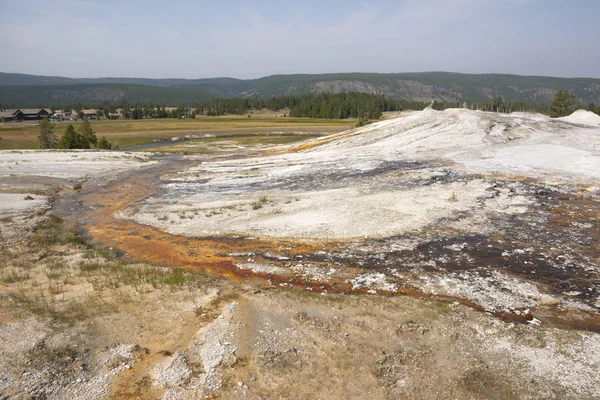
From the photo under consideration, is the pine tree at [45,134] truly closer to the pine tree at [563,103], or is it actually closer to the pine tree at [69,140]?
the pine tree at [69,140]

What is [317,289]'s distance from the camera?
12305 mm

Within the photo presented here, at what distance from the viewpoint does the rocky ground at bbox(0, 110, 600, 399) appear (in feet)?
26.4

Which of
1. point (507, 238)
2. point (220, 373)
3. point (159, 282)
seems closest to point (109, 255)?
point (159, 282)

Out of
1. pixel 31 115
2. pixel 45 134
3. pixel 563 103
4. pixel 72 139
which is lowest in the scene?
pixel 72 139

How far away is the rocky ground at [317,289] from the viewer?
8039mm

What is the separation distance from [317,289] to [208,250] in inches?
256

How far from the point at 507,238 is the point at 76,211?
88.0 ft

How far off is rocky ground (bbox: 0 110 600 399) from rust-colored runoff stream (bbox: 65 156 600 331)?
0.10 m

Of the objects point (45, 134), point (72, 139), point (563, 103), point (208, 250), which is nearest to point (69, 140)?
point (72, 139)

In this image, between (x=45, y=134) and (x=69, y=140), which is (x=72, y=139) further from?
(x=45, y=134)

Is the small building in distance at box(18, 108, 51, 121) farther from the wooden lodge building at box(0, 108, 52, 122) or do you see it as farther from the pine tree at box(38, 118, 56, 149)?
the pine tree at box(38, 118, 56, 149)

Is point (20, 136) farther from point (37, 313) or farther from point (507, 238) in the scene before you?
point (507, 238)

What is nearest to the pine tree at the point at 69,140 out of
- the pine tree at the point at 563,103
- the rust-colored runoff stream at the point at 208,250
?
the rust-colored runoff stream at the point at 208,250

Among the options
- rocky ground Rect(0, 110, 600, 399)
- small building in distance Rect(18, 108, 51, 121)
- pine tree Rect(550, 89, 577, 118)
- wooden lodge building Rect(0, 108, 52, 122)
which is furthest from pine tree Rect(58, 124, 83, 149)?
pine tree Rect(550, 89, 577, 118)
